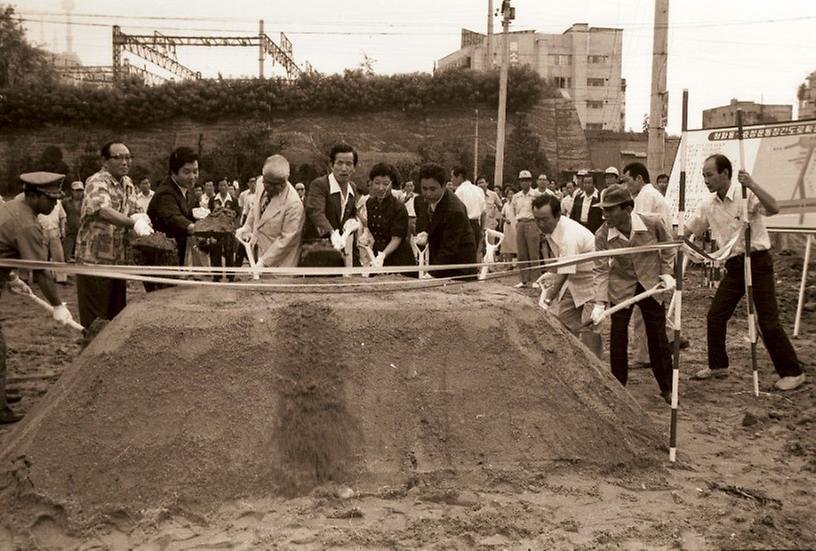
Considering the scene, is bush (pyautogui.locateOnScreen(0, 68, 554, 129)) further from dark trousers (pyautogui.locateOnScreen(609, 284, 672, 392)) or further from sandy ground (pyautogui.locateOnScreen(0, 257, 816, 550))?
sandy ground (pyautogui.locateOnScreen(0, 257, 816, 550))

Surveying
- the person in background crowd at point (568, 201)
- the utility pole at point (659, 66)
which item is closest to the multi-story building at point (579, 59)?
the person in background crowd at point (568, 201)

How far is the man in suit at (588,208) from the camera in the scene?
10.6m

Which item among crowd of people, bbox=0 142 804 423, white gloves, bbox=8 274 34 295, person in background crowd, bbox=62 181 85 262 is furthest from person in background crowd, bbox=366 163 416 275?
person in background crowd, bbox=62 181 85 262

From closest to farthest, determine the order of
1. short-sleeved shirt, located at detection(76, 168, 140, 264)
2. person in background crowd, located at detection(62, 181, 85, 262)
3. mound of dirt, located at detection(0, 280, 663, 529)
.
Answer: mound of dirt, located at detection(0, 280, 663, 529)
short-sleeved shirt, located at detection(76, 168, 140, 264)
person in background crowd, located at detection(62, 181, 85, 262)

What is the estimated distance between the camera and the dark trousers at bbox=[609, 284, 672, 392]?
556 cm

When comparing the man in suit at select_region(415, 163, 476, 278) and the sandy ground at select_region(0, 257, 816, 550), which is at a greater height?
the man in suit at select_region(415, 163, 476, 278)

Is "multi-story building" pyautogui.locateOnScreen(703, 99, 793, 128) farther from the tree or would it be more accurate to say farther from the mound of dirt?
the tree

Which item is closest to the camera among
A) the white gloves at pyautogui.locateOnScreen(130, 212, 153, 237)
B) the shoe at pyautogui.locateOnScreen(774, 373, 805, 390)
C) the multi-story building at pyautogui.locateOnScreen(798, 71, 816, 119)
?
the white gloves at pyautogui.locateOnScreen(130, 212, 153, 237)

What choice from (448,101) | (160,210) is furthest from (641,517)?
(448,101)

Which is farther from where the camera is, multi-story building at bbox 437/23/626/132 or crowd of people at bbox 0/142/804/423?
multi-story building at bbox 437/23/626/132

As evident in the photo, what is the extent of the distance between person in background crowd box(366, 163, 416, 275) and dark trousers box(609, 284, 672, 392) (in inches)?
62.6

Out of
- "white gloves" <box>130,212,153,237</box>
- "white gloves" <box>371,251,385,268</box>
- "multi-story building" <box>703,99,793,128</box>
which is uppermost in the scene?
"multi-story building" <box>703,99,793,128</box>

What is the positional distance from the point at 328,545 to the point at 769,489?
7.93 feet

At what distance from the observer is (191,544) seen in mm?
3480
